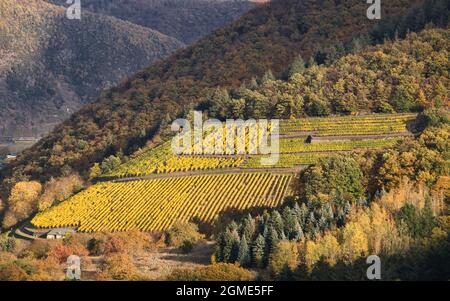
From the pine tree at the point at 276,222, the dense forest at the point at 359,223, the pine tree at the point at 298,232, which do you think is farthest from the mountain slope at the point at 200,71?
the pine tree at the point at 298,232

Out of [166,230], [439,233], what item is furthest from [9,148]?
[439,233]

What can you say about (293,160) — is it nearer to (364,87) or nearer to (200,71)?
(364,87)

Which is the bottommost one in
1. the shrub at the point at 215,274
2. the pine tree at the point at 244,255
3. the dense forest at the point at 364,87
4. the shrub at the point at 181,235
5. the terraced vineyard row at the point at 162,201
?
the shrub at the point at 215,274

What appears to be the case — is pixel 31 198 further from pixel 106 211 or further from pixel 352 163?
pixel 352 163

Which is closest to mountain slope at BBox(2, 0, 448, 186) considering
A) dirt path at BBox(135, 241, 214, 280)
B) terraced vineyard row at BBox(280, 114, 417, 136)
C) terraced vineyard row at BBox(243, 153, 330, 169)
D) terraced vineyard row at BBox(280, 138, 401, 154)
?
terraced vineyard row at BBox(280, 114, 417, 136)

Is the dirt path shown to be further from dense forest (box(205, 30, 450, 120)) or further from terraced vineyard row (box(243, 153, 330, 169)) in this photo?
dense forest (box(205, 30, 450, 120))

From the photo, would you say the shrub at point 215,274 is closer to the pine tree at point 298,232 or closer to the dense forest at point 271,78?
the pine tree at point 298,232

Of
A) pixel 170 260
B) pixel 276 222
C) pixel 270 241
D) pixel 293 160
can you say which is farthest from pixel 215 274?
pixel 293 160

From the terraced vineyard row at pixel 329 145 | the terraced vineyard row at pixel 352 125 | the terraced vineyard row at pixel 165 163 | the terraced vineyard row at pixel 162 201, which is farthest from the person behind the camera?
the terraced vineyard row at pixel 165 163
